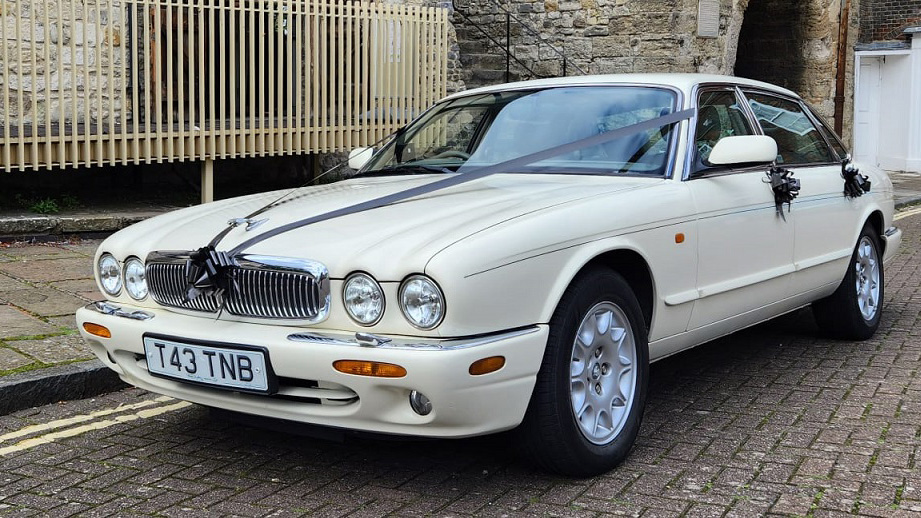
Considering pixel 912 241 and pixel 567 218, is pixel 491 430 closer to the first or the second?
pixel 567 218

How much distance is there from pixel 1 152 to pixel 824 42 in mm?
14986

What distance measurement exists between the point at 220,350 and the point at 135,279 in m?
0.65

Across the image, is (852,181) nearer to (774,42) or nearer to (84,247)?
(84,247)

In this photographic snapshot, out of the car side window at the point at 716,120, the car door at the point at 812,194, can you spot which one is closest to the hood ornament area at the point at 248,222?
the car side window at the point at 716,120

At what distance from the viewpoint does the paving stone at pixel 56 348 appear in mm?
5645

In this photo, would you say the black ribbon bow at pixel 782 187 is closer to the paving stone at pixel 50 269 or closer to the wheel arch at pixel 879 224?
the wheel arch at pixel 879 224

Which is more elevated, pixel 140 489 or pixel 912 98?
pixel 912 98

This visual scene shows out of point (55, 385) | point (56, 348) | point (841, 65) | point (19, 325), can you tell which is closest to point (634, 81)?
point (55, 385)

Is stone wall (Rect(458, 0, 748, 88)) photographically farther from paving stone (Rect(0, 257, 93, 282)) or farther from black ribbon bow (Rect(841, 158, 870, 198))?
black ribbon bow (Rect(841, 158, 870, 198))

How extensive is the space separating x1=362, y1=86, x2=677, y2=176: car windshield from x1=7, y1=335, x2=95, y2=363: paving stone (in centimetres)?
174

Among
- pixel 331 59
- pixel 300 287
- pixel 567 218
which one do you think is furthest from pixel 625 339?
pixel 331 59

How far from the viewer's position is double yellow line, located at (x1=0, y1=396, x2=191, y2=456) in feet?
15.4

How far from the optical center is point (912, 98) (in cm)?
2275

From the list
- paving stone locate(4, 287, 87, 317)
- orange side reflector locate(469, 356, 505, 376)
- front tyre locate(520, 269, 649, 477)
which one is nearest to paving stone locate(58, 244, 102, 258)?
paving stone locate(4, 287, 87, 317)
